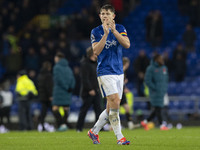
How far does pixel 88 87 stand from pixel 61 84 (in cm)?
133

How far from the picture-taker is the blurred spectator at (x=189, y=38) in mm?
24578

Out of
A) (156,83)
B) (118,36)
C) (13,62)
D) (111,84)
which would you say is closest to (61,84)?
(156,83)

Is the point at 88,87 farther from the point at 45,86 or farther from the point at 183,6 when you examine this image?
the point at 183,6

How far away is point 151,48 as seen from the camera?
87.8 feet

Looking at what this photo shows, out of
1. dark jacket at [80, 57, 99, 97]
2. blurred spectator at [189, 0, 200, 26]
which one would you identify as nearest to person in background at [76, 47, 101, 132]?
dark jacket at [80, 57, 99, 97]

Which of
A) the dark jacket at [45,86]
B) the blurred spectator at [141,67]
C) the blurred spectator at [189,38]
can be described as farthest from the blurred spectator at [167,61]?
the dark jacket at [45,86]

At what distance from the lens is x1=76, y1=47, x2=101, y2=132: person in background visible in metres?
15.1

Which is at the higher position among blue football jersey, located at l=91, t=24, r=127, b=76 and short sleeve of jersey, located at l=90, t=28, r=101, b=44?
short sleeve of jersey, located at l=90, t=28, r=101, b=44

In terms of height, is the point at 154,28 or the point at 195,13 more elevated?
the point at 195,13

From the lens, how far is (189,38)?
24.7 m

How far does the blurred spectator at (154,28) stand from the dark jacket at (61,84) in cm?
1019

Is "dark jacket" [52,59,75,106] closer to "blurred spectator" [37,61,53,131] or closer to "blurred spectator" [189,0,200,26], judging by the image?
"blurred spectator" [37,61,53,131]

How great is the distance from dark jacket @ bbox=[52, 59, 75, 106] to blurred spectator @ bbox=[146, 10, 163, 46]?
401 inches

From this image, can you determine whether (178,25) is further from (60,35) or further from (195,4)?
(60,35)
